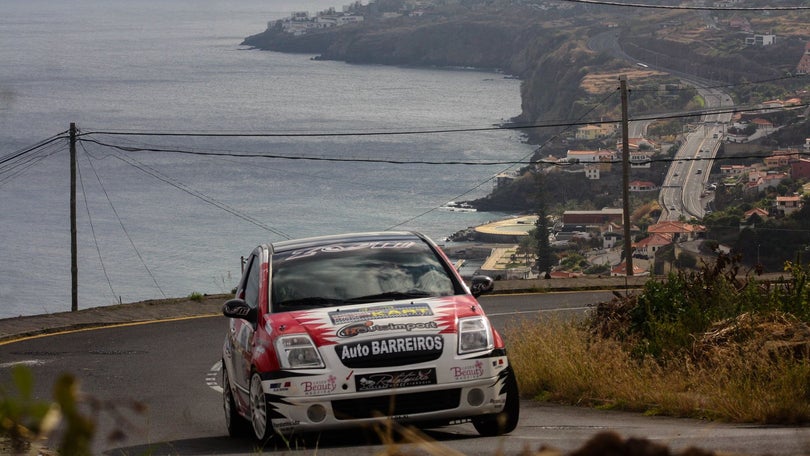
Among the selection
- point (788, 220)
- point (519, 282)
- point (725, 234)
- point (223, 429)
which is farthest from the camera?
point (725, 234)

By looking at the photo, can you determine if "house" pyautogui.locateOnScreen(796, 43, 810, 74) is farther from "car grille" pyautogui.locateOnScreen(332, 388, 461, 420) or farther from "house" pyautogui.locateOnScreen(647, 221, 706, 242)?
"car grille" pyautogui.locateOnScreen(332, 388, 461, 420)

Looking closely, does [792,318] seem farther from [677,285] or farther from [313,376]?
[313,376]

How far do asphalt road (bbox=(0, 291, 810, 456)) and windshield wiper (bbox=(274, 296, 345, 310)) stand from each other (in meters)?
0.85

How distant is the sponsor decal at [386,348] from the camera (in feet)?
24.2

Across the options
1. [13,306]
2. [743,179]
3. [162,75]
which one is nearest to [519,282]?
[13,306]

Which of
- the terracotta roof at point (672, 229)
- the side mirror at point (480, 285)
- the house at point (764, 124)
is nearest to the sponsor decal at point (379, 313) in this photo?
the side mirror at point (480, 285)

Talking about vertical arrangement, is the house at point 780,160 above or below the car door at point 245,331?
below

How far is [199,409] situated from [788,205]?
54324 millimetres

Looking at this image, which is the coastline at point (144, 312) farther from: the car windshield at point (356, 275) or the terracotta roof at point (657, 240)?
the terracotta roof at point (657, 240)

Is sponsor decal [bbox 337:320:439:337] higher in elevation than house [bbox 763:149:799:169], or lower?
higher

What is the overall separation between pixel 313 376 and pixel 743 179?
82.6 metres

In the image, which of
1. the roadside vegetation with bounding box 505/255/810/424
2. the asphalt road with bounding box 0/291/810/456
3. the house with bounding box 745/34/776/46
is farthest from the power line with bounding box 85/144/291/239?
the house with bounding box 745/34/776/46

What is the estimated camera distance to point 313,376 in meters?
7.36

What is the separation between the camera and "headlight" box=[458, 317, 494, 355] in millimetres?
7605
